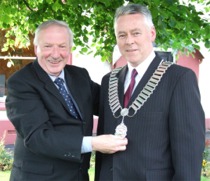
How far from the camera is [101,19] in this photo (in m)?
4.88

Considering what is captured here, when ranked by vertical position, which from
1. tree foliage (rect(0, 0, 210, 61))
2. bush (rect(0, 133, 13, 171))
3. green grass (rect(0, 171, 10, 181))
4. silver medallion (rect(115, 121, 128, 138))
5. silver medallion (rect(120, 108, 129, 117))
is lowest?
green grass (rect(0, 171, 10, 181))

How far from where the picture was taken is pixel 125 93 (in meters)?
2.69

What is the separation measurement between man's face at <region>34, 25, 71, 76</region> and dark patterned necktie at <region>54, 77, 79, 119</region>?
76mm

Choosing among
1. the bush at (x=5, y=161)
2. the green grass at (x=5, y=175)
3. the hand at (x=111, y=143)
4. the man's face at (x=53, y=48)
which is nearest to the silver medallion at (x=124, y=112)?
the hand at (x=111, y=143)

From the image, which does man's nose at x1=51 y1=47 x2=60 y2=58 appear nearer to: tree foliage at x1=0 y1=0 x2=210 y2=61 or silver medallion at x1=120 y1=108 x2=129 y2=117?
silver medallion at x1=120 y1=108 x2=129 y2=117

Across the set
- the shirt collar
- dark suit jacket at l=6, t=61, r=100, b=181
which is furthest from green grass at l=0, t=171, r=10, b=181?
the shirt collar

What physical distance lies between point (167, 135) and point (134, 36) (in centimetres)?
67

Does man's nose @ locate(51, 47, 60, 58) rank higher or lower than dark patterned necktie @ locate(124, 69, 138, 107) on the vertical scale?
higher

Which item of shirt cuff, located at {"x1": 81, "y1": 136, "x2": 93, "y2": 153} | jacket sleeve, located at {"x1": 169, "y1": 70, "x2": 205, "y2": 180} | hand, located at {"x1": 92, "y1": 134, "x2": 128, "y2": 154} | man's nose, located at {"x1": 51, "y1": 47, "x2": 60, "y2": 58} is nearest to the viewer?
jacket sleeve, located at {"x1": 169, "y1": 70, "x2": 205, "y2": 180}

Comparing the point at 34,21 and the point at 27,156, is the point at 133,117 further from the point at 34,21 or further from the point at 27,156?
the point at 34,21

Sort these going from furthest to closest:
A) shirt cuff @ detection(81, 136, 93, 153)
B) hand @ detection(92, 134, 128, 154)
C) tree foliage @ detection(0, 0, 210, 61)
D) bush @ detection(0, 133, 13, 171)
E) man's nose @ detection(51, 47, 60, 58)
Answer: bush @ detection(0, 133, 13, 171) < tree foliage @ detection(0, 0, 210, 61) < man's nose @ detection(51, 47, 60, 58) < shirt cuff @ detection(81, 136, 93, 153) < hand @ detection(92, 134, 128, 154)

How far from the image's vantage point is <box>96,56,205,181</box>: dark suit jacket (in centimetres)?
241

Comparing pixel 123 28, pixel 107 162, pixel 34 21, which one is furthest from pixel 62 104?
pixel 34 21

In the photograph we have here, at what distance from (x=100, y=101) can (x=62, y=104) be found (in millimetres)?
325
